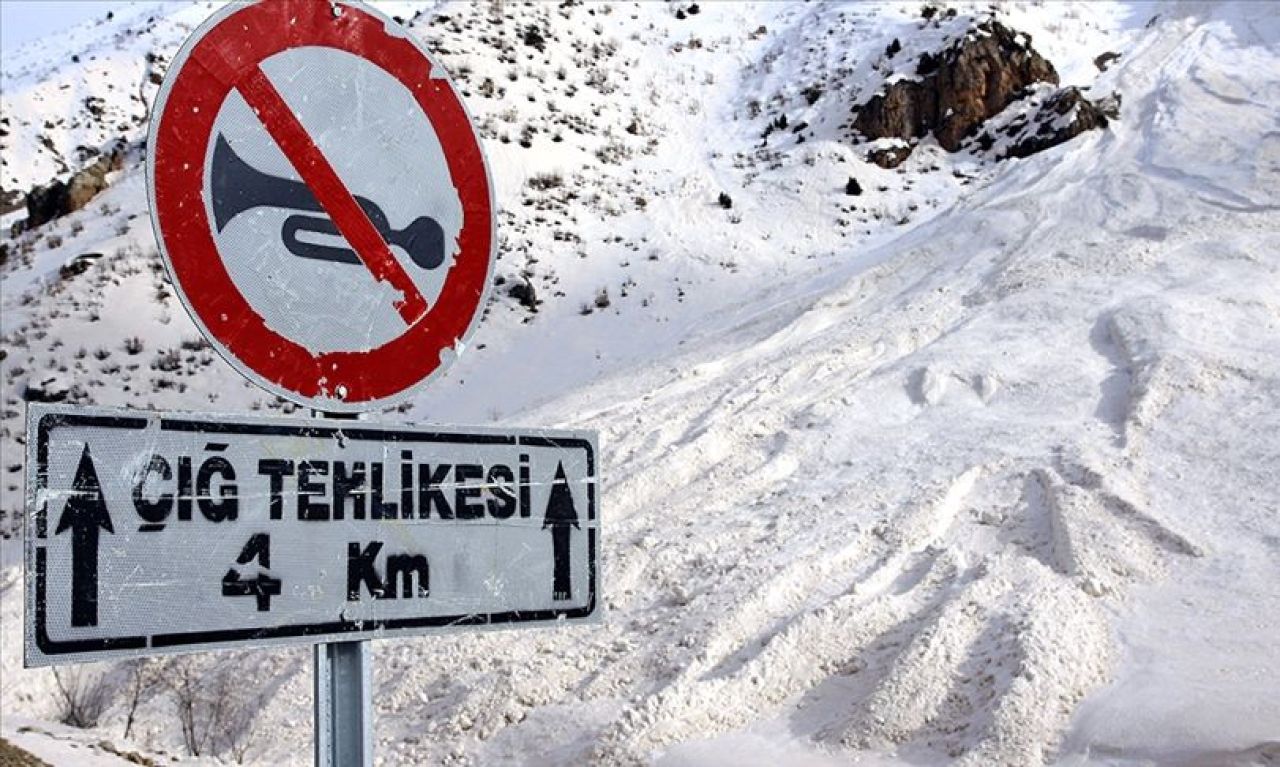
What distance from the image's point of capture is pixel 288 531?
63.6 inches

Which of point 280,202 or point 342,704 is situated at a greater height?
point 280,202

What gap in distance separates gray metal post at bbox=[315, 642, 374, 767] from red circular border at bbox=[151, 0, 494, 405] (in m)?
0.36

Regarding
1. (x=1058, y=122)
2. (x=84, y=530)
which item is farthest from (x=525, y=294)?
(x=84, y=530)

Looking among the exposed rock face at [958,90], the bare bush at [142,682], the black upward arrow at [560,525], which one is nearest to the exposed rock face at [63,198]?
the exposed rock face at [958,90]

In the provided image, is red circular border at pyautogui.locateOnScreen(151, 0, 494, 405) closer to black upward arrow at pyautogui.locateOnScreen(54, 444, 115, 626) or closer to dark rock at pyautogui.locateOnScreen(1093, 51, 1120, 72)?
black upward arrow at pyautogui.locateOnScreen(54, 444, 115, 626)

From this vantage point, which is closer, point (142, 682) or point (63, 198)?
point (142, 682)

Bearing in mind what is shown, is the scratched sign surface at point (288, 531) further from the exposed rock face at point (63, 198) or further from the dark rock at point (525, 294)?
the exposed rock face at point (63, 198)

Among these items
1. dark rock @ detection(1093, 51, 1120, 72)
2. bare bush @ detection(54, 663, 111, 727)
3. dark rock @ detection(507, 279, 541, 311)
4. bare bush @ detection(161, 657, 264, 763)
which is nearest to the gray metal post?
bare bush @ detection(161, 657, 264, 763)

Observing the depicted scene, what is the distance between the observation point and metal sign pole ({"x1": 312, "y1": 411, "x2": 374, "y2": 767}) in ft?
5.44

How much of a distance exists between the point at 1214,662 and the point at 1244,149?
10957 mm

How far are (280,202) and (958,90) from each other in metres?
22.3

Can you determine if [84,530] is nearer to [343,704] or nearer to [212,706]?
[343,704]

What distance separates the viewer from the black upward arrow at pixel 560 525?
6.09 ft

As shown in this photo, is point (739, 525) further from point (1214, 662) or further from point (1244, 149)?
point (1244, 149)
